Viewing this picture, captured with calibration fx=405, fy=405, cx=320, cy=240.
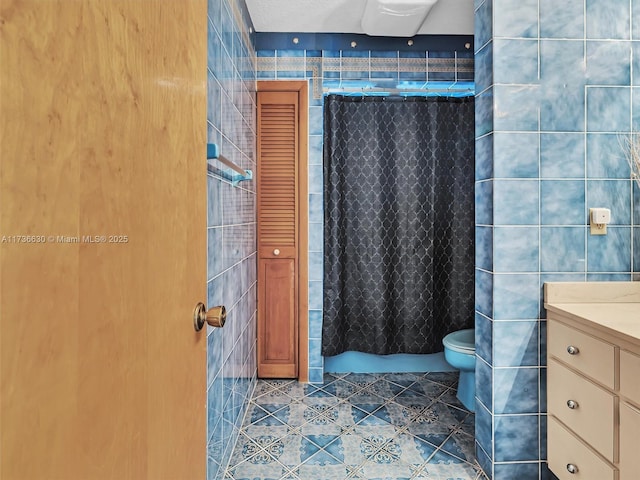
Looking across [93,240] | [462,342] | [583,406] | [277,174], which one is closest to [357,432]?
[462,342]

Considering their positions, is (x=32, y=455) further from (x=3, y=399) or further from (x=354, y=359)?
(x=354, y=359)

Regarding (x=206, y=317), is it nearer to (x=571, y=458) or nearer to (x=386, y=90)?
(x=571, y=458)

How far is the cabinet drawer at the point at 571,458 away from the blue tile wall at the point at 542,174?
0.08 meters

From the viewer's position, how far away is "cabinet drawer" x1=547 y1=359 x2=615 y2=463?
1.40 m

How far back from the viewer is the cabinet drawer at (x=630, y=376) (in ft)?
4.16

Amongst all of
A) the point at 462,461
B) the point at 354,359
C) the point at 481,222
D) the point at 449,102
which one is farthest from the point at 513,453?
the point at 449,102

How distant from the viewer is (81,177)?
0.45 meters

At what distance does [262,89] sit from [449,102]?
137cm

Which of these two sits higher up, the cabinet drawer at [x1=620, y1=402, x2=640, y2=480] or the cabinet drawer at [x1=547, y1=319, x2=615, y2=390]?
the cabinet drawer at [x1=547, y1=319, x2=615, y2=390]

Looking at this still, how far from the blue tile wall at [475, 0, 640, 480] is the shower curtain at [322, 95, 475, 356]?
1.18 metres

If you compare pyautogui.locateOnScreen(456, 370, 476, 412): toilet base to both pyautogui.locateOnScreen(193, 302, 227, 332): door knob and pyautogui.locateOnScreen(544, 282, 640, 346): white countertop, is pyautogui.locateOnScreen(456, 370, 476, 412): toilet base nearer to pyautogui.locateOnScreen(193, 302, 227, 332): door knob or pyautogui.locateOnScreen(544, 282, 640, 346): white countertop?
pyautogui.locateOnScreen(544, 282, 640, 346): white countertop

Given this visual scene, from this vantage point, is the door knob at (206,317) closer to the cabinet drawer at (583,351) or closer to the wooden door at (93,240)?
the wooden door at (93,240)

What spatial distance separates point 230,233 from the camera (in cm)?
204

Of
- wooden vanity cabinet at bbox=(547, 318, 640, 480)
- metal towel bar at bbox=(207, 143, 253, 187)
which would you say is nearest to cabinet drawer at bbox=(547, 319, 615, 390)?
wooden vanity cabinet at bbox=(547, 318, 640, 480)
